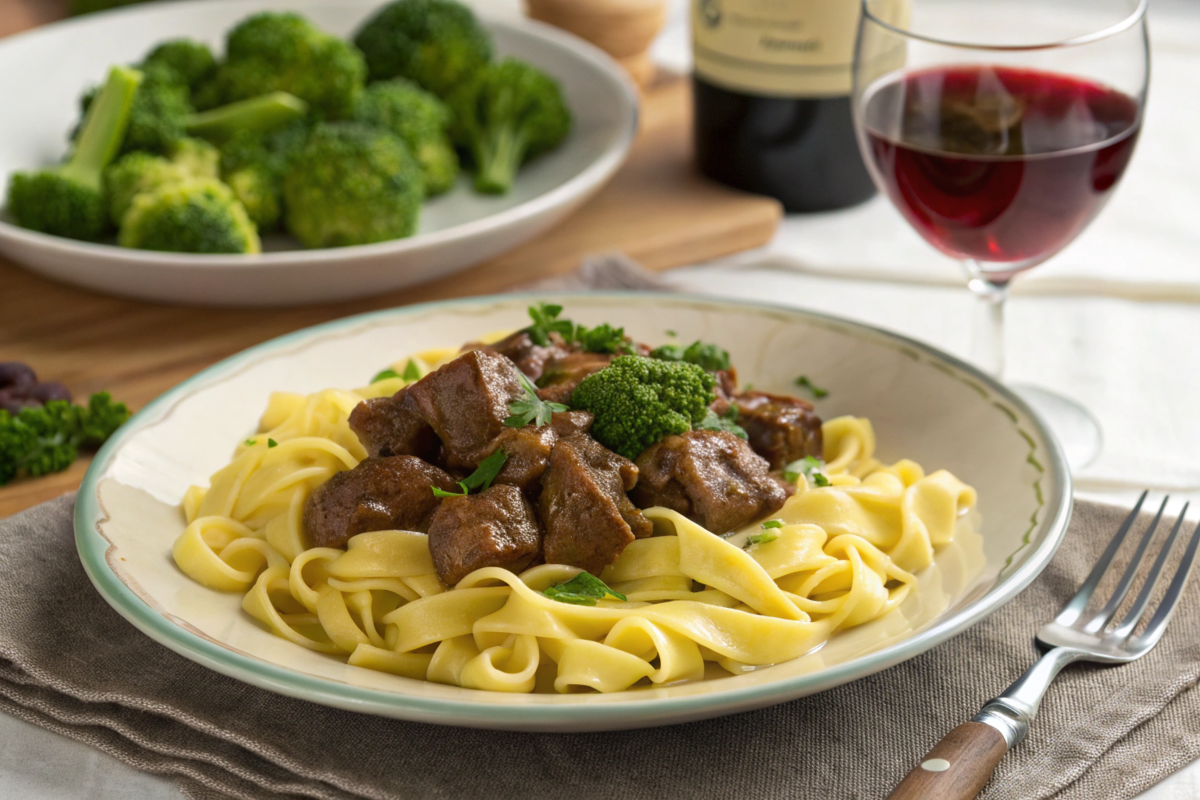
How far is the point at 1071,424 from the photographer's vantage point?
409cm

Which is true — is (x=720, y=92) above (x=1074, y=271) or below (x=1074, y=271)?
above

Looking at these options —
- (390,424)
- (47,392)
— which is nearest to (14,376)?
(47,392)

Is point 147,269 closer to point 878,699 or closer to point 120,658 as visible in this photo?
point 120,658

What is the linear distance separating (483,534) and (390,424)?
50 cm

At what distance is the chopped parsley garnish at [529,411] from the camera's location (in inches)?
114

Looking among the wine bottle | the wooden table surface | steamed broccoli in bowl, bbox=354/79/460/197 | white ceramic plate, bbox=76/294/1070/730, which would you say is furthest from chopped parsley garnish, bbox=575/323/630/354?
steamed broccoli in bowl, bbox=354/79/460/197

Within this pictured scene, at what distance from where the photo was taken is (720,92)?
5.35 m

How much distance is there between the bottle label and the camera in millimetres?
4906

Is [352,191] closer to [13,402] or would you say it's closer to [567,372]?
[13,402]

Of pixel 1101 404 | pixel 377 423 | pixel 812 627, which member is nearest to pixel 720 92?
pixel 1101 404

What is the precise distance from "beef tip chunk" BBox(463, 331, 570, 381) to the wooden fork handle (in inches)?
57.7

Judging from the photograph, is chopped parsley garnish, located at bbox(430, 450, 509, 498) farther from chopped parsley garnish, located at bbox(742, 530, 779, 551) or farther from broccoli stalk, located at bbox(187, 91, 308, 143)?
broccoli stalk, located at bbox(187, 91, 308, 143)

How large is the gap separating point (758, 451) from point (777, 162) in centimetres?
267

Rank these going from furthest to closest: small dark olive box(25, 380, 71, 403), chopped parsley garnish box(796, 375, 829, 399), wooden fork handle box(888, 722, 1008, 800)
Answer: small dark olive box(25, 380, 71, 403) → chopped parsley garnish box(796, 375, 829, 399) → wooden fork handle box(888, 722, 1008, 800)
